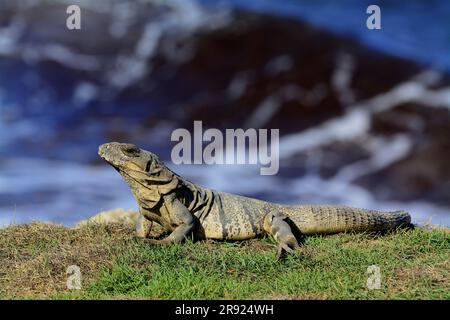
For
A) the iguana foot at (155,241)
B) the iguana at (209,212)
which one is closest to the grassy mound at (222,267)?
the iguana foot at (155,241)

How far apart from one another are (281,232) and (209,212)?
48.9 inches

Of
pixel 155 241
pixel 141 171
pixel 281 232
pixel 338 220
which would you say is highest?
pixel 141 171

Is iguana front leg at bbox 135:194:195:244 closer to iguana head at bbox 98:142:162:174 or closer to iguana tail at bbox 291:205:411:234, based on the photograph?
iguana head at bbox 98:142:162:174

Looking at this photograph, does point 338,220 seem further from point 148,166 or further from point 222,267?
point 148,166

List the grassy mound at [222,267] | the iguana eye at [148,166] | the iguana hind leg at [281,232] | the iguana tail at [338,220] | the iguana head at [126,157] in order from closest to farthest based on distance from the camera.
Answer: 1. the grassy mound at [222,267]
2. the iguana hind leg at [281,232]
3. the iguana head at [126,157]
4. the iguana eye at [148,166]
5. the iguana tail at [338,220]

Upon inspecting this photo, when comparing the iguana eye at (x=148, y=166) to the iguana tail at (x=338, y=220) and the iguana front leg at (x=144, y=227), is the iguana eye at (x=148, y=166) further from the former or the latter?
the iguana tail at (x=338, y=220)

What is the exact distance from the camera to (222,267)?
10305 mm

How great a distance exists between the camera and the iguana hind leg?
11227 mm

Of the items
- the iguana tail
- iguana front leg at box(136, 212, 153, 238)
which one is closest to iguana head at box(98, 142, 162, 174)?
iguana front leg at box(136, 212, 153, 238)

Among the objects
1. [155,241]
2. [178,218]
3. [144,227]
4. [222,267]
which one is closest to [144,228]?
[144,227]

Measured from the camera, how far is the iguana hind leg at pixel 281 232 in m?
11.2
